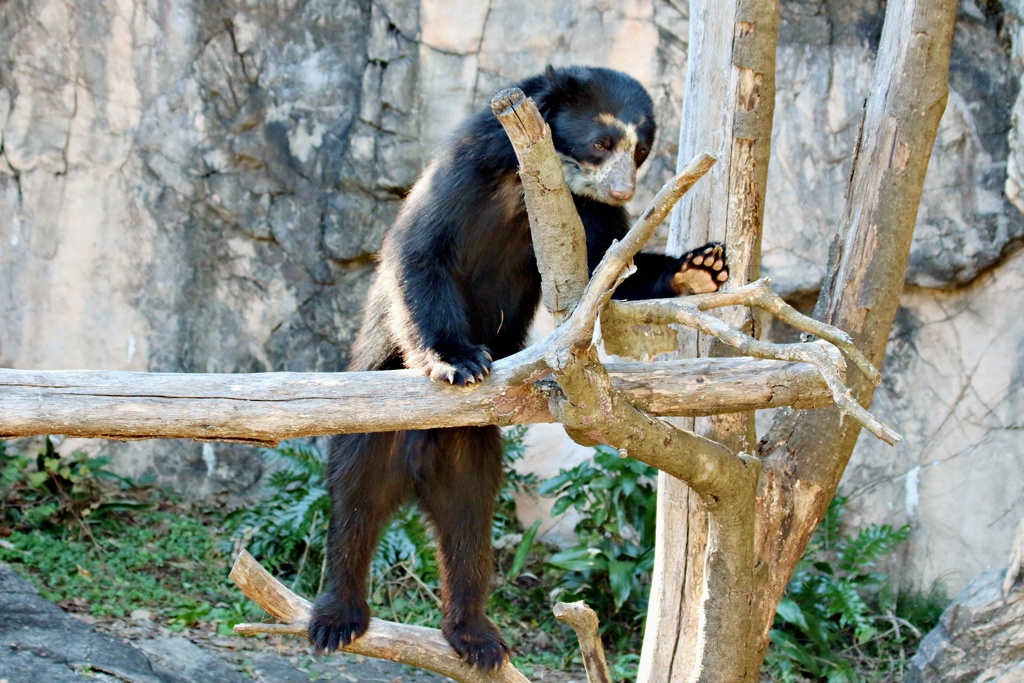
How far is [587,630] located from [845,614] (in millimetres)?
2620

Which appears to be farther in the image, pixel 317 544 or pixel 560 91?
pixel 317 544

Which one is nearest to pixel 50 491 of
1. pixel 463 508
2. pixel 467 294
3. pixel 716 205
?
pixel 463 508

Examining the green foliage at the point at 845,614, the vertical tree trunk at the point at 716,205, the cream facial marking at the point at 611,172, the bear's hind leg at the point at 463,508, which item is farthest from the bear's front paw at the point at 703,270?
the green foliage at the point at 845,614

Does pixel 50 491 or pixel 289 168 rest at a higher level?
pixel 289 168

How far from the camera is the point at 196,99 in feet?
22.9

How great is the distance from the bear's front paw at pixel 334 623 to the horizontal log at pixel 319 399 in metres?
1.22

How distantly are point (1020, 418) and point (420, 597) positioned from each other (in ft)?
12.3

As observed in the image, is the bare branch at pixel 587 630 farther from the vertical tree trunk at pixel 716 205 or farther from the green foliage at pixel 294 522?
the green foliage at pixel 294 522

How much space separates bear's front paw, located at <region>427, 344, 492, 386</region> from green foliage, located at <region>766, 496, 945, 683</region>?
299 cm

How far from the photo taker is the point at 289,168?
7.08 meters

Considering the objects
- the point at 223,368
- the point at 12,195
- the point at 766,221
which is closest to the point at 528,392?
the point at 766,221

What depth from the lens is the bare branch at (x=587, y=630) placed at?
12.0 ft

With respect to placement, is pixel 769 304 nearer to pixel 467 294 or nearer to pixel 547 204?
pixel 547 204

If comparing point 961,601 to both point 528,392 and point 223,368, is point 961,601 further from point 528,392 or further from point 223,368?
point 223,368
